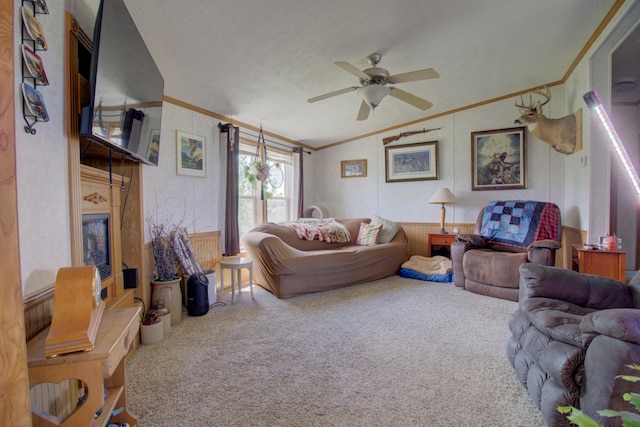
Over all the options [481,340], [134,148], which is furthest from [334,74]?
[481,340]

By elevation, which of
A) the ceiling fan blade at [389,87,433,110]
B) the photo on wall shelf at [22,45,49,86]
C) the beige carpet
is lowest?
the beige carpet

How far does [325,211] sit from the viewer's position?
17.9ft

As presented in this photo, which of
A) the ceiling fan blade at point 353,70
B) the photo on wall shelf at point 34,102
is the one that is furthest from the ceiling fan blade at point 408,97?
the photo on wall shelf at point 34,102

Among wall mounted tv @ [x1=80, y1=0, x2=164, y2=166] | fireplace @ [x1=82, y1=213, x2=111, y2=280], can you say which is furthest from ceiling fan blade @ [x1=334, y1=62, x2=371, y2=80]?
fireplace @ [x1=82, y1=213, x2=111, y2=280]

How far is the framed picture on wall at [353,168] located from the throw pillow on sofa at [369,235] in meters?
1.25

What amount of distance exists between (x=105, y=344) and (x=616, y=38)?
13.8 feet

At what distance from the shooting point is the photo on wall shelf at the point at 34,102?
1.10m

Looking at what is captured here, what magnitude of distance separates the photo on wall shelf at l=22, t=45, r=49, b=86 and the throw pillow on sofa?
12.8 feet

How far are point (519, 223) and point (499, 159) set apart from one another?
1100 mm

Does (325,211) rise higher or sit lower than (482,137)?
lower

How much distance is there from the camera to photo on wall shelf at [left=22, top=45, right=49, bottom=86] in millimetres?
1104

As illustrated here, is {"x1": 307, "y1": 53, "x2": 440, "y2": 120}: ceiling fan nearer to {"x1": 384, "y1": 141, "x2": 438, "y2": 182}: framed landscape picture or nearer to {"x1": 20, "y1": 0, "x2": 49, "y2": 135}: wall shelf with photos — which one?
{"x1": 20, "y1": 0, "x2": 49, "y2": 135}: wall shelf with photos

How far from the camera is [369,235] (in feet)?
14.9

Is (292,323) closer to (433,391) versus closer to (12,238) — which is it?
(433,391)
